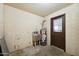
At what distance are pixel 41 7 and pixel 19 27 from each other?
1.48 feet

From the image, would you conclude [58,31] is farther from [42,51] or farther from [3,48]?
[3,48]

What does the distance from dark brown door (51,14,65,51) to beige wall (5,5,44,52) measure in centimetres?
22

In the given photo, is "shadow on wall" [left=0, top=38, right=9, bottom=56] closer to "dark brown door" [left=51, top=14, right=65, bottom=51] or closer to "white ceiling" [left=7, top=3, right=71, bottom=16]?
"white ceiling" [left=7, top=3, right=71, bottom=16]

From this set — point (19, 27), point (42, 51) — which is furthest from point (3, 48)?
point (42, 51)

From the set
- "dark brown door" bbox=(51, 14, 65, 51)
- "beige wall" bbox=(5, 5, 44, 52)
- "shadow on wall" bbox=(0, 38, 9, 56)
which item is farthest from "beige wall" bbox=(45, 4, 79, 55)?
"shadow on wall" bbox=(0, 38, 9, 56)

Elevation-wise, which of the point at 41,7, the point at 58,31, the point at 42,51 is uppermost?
the point at 41,7

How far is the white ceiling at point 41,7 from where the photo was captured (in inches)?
55.9

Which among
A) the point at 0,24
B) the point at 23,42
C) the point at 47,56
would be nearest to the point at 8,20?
the point at 0,24

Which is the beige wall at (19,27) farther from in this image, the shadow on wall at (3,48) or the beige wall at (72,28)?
the beige wall at (72,28)

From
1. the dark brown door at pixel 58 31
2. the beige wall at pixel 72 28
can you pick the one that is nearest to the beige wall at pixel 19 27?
the dark brown door at pixel 58 31

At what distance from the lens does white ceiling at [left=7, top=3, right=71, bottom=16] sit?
1421mm

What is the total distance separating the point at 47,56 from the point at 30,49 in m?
0.27

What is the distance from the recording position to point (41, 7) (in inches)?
57.6

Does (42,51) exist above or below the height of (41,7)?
below
